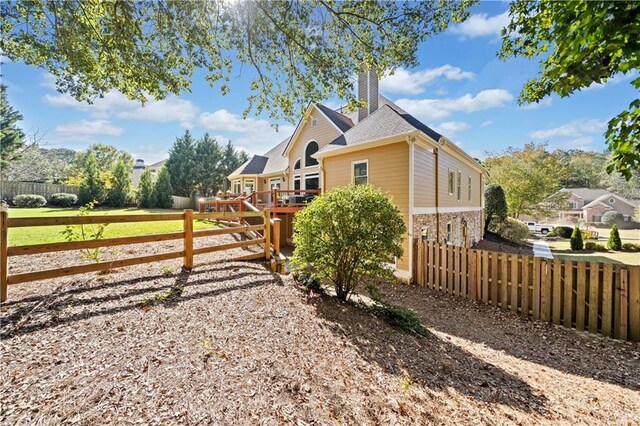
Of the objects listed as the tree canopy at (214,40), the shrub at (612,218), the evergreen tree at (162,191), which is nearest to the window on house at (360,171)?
the tree canopy at (214,40)

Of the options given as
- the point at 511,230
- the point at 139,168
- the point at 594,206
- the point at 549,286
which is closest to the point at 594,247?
the point at 511,230

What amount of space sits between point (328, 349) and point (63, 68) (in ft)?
25.6

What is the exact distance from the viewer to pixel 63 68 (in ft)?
18.8

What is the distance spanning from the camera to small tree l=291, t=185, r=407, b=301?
519cm

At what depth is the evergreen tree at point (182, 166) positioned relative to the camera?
3222 cm

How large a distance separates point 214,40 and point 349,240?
208 inches

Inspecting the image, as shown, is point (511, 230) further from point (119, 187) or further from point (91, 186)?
point (91, 186)

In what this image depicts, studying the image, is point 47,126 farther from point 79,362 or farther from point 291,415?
point 291,415

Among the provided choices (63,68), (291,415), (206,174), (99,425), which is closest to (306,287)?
(291,415)

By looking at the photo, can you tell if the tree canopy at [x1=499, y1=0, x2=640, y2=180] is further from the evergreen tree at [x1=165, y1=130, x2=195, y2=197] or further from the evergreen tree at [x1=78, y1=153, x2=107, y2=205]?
the evergreen tree at [x1=165, y1=130, x2=195, y2=197]

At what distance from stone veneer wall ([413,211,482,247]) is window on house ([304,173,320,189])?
718 cm

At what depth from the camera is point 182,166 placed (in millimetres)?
32188

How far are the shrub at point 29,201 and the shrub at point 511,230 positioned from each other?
37.1 meters

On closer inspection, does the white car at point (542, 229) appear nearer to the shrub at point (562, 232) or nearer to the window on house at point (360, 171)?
the shrub at point (562, 232)
